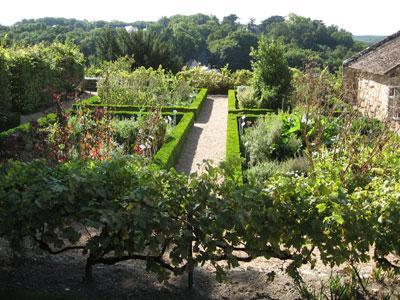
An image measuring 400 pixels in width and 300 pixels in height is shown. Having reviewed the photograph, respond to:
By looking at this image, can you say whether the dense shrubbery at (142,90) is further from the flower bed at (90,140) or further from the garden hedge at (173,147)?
the flower bed at (90,140)

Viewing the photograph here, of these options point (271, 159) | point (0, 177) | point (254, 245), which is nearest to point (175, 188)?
point (254, 245)

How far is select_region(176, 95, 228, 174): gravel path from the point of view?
9.96m

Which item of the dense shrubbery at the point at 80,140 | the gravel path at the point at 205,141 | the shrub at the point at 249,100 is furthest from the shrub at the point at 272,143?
the shrub at the point at 249,100

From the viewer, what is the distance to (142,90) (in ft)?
56.9

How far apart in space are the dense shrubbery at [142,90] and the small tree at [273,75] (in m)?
2.84

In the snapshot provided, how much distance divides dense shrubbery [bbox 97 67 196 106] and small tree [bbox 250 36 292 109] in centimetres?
284

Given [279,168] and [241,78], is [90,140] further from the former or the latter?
[241,78]

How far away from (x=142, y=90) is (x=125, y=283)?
45.6 ft

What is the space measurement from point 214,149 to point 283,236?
762 cm

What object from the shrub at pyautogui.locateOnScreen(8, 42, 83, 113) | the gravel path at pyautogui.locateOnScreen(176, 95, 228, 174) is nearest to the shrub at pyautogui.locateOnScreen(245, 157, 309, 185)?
the gravel path at pyautogui.locateOnScreen(176, 95, 228, 174)

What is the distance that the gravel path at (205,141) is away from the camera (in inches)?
392

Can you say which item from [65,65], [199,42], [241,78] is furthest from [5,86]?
[199,42]

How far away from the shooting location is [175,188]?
3.60 meters

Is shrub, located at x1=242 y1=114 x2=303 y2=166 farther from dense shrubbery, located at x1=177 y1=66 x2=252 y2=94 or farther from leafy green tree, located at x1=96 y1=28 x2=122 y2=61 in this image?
leafy green tree, located at x1=96 y1=28 x2=122 y2=61
